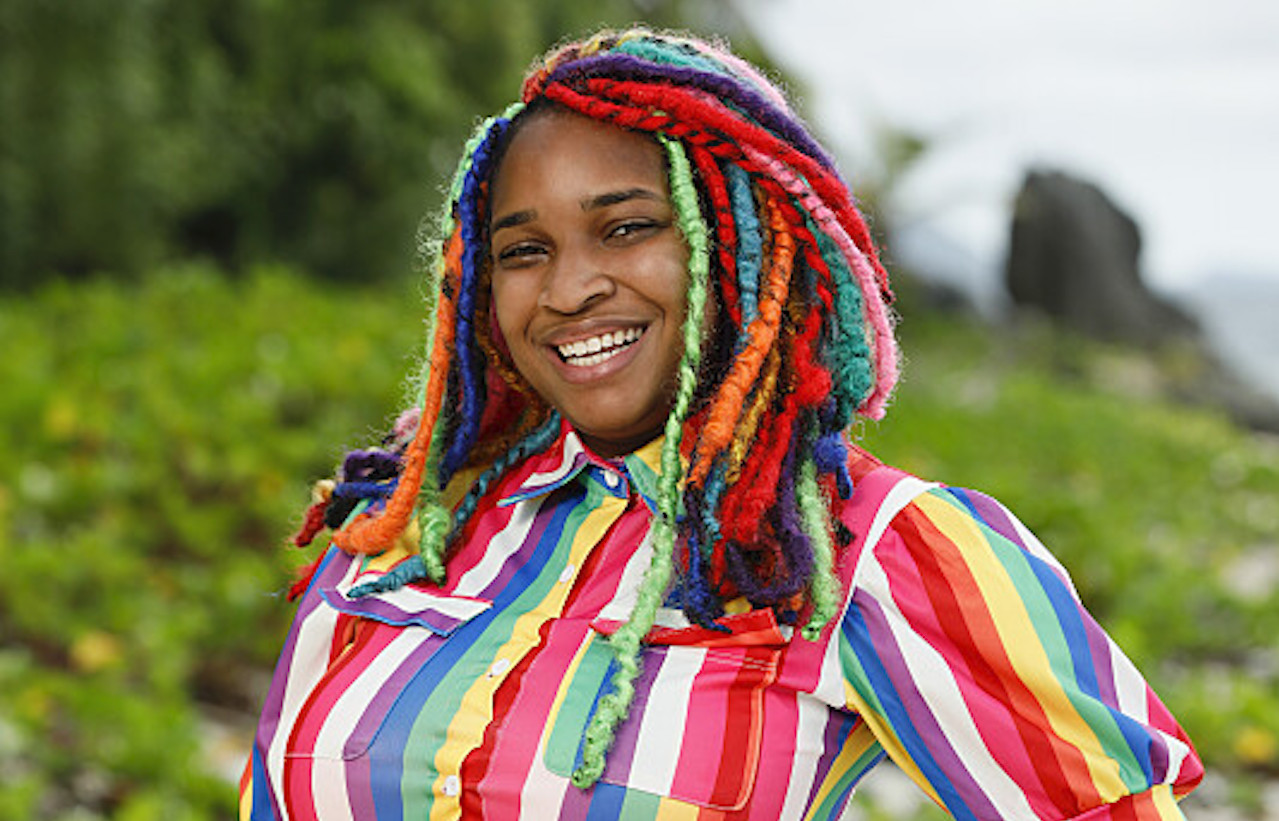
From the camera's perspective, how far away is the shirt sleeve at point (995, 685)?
132cm

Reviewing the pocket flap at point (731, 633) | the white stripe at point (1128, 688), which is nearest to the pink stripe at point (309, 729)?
the pocket flap at point (731, 633)

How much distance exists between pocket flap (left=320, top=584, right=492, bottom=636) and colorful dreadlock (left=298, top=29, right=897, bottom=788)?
23 cm

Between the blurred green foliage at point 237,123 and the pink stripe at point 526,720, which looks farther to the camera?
the blurred green foliage at point 237,123

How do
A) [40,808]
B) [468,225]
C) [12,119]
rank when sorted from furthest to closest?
[12,119]
[40,808]
[468,225]

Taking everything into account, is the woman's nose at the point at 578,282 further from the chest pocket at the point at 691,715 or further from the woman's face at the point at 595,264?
the chest pocket at the point at 691,715

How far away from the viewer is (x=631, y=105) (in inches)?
58.1

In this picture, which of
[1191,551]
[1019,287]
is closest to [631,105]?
[1191,551]

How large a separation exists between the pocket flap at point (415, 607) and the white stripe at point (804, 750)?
0.42m

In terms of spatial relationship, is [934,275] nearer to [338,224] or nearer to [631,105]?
[338,224]

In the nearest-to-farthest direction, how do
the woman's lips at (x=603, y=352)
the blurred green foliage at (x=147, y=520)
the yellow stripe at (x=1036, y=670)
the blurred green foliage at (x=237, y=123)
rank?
the yellow stripe at (x=1036, y=670)
the woman's lips at (x=603, y=352)
the blurred green foliage at (x=147, y=520)
the blurred green foliage at (x=237, y=123)

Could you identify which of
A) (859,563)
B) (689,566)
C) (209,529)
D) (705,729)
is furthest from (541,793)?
(209,529)

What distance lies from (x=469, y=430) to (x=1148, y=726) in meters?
0.92

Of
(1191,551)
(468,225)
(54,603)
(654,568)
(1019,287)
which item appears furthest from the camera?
(1019,287)

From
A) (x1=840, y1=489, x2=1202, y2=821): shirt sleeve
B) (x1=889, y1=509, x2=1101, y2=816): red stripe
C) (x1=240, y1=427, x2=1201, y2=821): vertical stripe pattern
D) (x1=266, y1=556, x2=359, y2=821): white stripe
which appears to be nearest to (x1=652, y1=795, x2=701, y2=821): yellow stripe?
(x1=240, y1=427, x2=1201, y2=821): vertical stripe pattern
